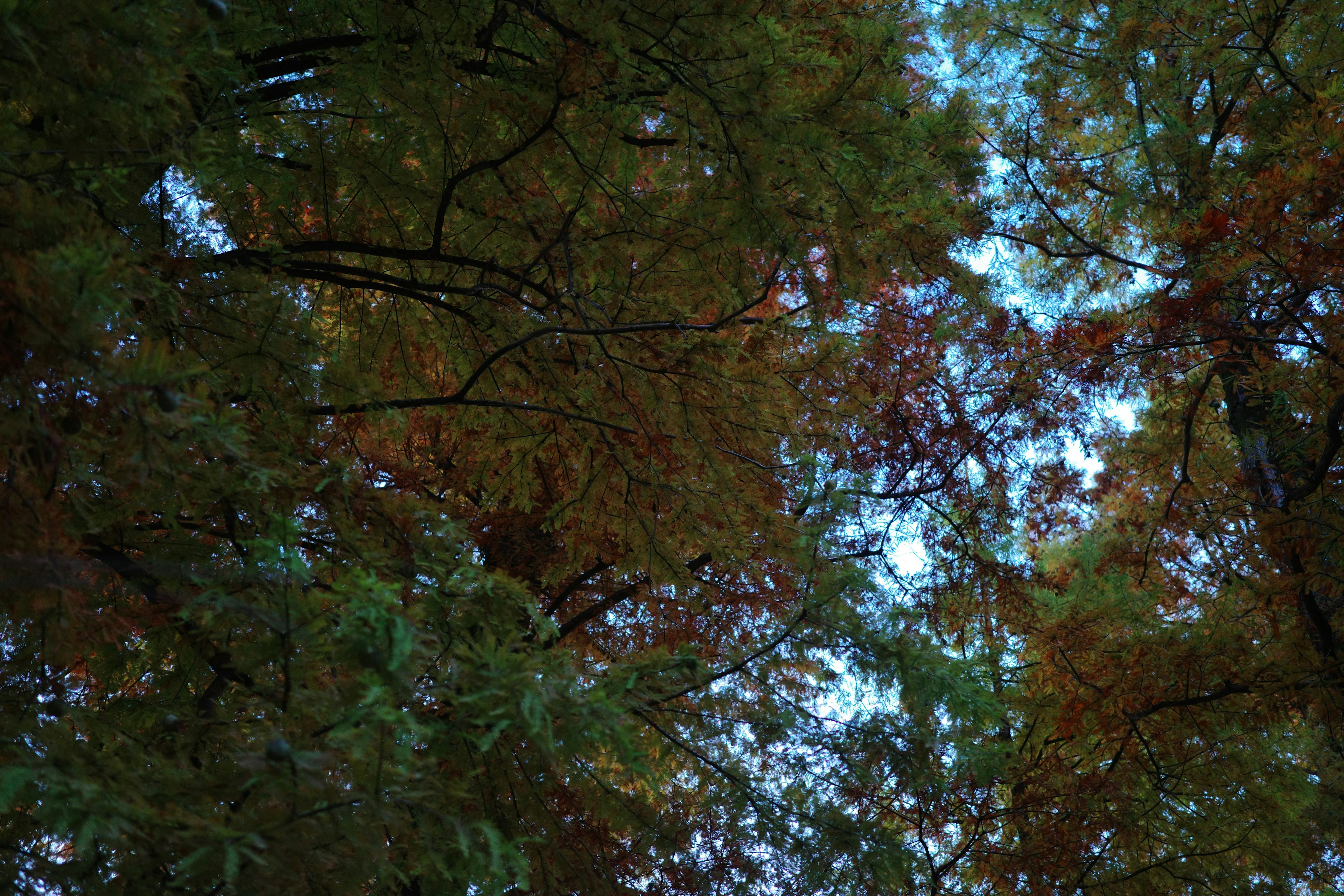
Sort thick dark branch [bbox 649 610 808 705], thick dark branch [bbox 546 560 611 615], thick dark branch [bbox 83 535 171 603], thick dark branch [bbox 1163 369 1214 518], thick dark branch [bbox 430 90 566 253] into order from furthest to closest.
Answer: thick dark branch [bbox 546 560 611 615], thick dark branch [bbox 1163 369 1214 518], thick dark branch [bbox 430 90 566 253], thick dark branch [bbox 649 610 808 705], thick dark branch [bbox 83 535 171 603]

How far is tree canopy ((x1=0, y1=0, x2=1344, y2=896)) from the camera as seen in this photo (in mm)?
1869

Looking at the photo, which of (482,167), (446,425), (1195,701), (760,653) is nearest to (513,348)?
(482,167)

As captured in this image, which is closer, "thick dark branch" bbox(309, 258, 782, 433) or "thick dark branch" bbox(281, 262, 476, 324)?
"thick dark branch" bbox(309, 258, 782, 433)

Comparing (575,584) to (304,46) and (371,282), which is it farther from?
(304,46)

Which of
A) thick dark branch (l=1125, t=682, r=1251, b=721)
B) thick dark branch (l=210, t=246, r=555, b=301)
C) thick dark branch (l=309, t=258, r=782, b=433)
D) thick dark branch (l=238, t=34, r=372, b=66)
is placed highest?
thick dark branch (l=238, t=34, r=372, b=66)

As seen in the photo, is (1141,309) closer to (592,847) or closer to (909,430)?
(909,430)

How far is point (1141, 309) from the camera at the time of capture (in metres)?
4.62

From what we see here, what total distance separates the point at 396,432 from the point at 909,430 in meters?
3.51

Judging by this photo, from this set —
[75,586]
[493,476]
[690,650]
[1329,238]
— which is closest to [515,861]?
[690,650]

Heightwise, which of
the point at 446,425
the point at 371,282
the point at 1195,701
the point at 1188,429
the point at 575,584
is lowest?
the point at 1195,701

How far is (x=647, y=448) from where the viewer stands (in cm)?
390

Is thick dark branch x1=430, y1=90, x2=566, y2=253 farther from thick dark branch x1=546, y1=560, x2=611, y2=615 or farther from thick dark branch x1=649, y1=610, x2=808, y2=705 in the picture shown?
thick dark branch x1=546, y1=560, x2=611, y2=615

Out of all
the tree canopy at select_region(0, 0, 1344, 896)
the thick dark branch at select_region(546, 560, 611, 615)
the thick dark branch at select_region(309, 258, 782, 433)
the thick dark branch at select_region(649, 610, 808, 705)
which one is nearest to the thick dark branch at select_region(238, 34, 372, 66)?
the tree canopy at select_region(0, 0, 1344, 896)

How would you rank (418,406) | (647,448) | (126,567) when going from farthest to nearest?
(647,448) < (418,406) < (126,567)
